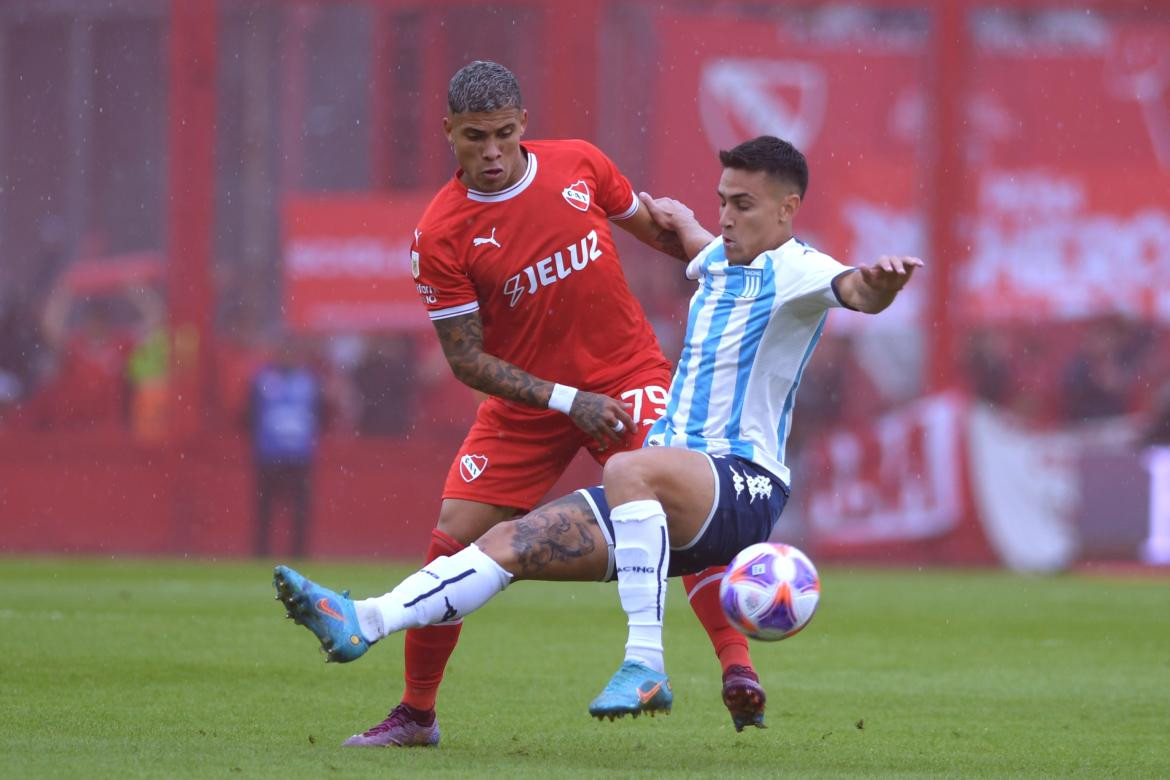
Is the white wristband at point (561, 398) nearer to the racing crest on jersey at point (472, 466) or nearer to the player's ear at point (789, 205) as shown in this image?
the racing crest on jersey at point (472, 466)

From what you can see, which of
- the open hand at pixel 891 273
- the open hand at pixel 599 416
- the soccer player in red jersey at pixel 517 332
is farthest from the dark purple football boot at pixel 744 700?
the open hand at pixel 891 273

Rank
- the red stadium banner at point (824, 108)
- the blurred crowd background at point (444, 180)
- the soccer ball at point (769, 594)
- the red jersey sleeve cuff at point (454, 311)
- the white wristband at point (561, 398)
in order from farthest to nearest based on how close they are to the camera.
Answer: the red stadium banner at point (824, 108)
the blurred crowd background at point (444, 180)
the red jersey sleeve cuff at point (454, 311)
the white wristband at point (561, 398)
the soccer ball at point (769, 594)

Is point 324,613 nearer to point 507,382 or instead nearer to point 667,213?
point 507,382

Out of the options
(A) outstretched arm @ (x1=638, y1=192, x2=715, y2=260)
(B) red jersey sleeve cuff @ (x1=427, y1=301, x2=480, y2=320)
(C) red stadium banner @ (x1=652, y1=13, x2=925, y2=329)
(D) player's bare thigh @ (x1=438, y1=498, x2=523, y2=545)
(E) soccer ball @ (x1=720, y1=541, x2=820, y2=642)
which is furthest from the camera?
(C) red stadium banner @ (x1=652, y1=13, x2=925, y2=329)

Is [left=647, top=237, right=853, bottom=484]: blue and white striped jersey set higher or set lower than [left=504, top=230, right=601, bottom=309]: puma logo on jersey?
lower

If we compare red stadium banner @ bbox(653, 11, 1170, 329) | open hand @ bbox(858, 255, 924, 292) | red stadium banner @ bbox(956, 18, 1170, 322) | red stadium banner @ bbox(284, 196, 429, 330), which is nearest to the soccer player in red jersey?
open hand @ bbox(858, 255, 924, 292)

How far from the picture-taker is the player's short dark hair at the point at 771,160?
609 cm

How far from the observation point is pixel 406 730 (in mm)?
6531

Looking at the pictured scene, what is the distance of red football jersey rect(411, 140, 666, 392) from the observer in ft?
21.2

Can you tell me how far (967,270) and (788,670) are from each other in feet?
39.1

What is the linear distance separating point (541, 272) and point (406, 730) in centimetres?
165

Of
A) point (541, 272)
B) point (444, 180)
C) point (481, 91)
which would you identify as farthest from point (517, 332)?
point (444, 180)

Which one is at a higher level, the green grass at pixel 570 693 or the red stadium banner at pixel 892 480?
the red stadium banner at pixel 892 480

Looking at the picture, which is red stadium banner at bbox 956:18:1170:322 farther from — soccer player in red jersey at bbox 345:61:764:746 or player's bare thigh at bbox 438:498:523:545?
player's bare thigh at bbox 438:498:523:545
